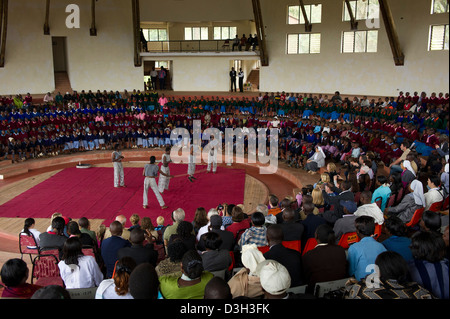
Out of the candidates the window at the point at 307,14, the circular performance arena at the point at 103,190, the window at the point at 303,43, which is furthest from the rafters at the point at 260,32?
the circular performance arena at the point at 103,190

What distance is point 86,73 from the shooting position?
2961 cm

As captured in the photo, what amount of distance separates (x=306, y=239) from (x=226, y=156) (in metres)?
12.3

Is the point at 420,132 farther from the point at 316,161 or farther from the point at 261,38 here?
the point at 261,38

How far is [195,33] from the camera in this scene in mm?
33125

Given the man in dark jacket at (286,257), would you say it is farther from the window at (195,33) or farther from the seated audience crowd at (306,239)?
the window at (195,33)

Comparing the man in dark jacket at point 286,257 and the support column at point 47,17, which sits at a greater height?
the support column at point 47,17

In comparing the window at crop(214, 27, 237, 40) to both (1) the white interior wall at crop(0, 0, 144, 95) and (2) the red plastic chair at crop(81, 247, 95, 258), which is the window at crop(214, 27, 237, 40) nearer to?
(1) the white interior wall at crop(0, 0, 144, 95)

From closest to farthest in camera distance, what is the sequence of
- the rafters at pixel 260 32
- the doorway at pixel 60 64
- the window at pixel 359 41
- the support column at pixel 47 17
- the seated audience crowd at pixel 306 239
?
the seated audience crowd at pixel 306 239 → the window at pixel 359 41 → the rafters at pixel 260 32 → the support column at pixel 47 17 → the doorway at pixel 60 64

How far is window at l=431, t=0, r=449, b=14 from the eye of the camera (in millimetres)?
20266

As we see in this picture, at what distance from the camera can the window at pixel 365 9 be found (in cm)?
2380

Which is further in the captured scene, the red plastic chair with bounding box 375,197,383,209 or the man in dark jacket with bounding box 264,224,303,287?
the red plastic chair with bounding box 375,197,383,209

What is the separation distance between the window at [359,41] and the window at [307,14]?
93.2 inches

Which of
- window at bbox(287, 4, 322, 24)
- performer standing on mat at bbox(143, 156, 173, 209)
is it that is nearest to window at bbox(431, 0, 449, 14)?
window at bbox(287, 4, 322, 24)

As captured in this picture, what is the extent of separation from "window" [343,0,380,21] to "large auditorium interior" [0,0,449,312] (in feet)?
0.26
